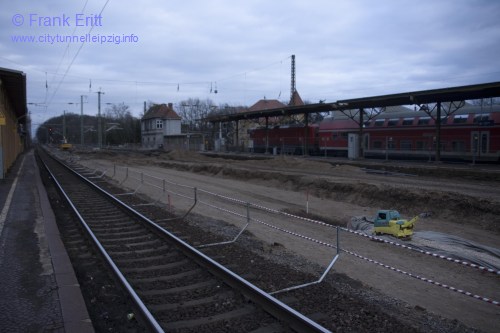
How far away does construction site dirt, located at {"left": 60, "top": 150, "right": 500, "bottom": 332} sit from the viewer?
24.5ft

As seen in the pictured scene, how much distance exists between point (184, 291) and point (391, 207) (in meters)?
14.3

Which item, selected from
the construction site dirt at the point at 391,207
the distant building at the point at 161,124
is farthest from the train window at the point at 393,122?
the distant building at the point at 161,124

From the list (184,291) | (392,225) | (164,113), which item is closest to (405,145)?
(392,225)

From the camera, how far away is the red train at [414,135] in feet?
107

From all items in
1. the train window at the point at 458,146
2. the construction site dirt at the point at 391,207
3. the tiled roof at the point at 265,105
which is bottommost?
the construction site dirt at the point at 391,207

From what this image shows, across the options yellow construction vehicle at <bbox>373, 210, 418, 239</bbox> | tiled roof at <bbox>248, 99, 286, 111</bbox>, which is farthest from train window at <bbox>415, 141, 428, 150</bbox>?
tiled roof at <bbox>248, 99, 286, 111</bbox>

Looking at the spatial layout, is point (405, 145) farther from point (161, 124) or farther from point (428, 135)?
point (161, 124)

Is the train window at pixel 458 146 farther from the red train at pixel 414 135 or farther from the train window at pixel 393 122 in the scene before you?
the train window at pixel 393 122

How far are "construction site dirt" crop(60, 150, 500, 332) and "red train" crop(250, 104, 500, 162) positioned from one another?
6.86 metres

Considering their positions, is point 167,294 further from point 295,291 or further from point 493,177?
point 493,177

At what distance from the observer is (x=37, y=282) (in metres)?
7.18

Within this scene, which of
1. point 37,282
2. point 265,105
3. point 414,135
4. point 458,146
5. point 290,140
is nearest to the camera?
point 37,282

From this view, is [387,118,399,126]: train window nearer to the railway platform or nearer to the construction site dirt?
the construction site dirt

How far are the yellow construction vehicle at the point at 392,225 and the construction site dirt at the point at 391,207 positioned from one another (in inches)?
17.2
